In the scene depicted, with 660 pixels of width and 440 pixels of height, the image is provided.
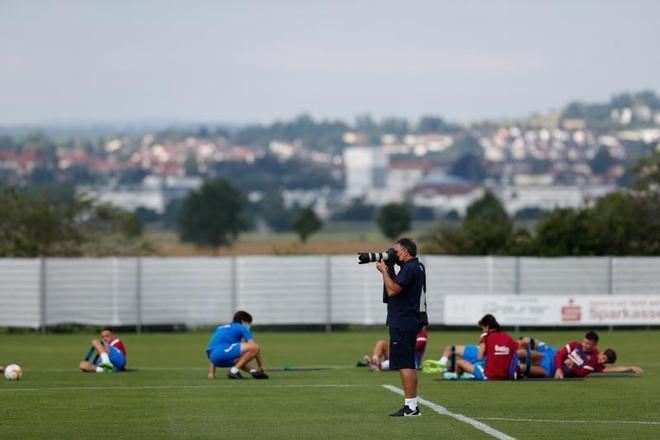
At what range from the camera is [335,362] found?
2956cm

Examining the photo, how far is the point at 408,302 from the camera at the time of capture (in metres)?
16.4

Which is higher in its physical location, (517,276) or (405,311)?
(517,276)

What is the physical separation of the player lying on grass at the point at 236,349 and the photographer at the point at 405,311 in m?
7.23

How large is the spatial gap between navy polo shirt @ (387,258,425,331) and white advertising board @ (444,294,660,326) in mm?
24558

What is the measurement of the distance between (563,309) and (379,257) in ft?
83.9

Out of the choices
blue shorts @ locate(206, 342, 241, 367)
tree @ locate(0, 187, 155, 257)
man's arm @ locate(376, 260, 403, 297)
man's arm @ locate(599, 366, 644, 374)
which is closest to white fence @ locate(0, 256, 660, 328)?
tree @ locate(0, 187, 155, 257)

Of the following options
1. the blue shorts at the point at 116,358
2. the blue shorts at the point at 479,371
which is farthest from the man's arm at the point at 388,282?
the blue shorts at the point at 116,358

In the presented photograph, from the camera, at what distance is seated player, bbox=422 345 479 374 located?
23.5 meters

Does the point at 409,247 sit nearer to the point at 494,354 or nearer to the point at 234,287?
the point at 494,354

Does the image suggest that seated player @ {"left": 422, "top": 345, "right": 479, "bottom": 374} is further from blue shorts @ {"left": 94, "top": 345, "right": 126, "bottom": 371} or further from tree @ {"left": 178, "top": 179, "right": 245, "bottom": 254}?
tree @ {"left": 178, "top": 179, "right": 245, "bottom": 254}

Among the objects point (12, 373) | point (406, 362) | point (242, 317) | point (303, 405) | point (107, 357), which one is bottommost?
point (303, 405)

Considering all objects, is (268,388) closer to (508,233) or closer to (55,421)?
(55,421)

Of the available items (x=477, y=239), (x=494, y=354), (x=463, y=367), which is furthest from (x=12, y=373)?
(x=477, y=239)

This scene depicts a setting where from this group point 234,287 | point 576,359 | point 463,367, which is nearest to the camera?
point 463,367
